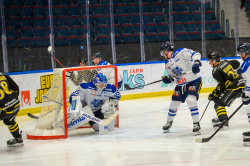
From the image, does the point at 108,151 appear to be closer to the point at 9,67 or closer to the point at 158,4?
the point at 9,67

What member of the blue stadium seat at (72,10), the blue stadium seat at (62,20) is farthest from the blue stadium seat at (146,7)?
the blue stadium seat at (62,20)

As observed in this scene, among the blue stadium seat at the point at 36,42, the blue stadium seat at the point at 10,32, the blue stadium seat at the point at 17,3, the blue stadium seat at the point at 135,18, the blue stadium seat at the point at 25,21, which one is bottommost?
the blue stadium seat at the point at 36,42

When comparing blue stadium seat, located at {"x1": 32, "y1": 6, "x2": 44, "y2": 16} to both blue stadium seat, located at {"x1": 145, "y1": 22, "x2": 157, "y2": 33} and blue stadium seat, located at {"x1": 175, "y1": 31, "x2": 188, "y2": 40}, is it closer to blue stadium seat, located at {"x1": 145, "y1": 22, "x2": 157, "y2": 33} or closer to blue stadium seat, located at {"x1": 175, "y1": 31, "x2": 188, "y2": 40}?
blue stadium seat, located at {"x1": 145, "y1": 22, "x2": 157, "y2": 33}

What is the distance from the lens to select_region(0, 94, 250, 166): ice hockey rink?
10.2 feet

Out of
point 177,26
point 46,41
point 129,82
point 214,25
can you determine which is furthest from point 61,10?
point 214,25

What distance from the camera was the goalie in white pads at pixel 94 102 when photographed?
4219mm

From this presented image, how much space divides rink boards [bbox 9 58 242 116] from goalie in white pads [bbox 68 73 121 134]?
144 centimetres

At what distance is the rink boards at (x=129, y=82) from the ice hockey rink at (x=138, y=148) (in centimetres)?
95

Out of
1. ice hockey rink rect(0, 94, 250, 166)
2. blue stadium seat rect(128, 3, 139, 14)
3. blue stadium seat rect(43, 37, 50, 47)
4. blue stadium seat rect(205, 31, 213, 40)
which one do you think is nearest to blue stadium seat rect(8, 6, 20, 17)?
blue stadium seat rect(43, 37, 50, 47)

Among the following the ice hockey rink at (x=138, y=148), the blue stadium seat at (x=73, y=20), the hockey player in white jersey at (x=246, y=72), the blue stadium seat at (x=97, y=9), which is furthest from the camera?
the blue stadium seat at (x=97, y=9)

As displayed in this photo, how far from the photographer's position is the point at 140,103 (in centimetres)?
720

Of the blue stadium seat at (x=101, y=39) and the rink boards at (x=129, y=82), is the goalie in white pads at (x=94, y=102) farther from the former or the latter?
the blue stadium seat at (x=101, y=39)

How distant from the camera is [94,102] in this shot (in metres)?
4.45

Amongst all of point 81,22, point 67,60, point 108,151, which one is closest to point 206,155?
point 108,151
